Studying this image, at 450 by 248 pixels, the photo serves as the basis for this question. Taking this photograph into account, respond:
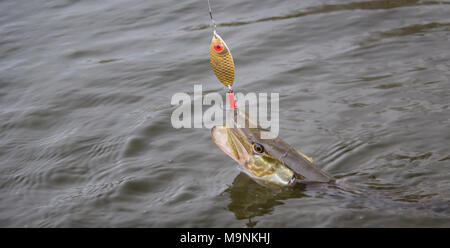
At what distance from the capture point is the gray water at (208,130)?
4.29 metres

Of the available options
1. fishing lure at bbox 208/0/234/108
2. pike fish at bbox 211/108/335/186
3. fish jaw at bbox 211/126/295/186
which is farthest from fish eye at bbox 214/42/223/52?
fish jaw at bbox 211/126/295/186

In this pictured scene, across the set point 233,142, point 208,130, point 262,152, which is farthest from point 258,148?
point 208,130

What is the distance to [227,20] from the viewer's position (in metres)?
8.79

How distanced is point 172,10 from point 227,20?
1.32m

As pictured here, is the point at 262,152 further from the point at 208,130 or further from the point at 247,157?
the point at 208,130

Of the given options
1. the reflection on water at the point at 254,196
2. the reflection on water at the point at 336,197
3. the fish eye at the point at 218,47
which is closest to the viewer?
the fish eye at the point at 218,47

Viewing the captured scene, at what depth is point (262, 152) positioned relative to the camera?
398 centimetres

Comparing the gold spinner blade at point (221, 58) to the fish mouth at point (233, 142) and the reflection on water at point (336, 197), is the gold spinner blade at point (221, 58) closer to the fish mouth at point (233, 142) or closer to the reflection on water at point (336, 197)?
the fish mouth at point (233, 142)

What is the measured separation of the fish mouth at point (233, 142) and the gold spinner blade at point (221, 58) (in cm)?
56

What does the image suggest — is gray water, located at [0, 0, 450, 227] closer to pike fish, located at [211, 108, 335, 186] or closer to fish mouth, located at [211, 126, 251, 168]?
pike fish, located at [211, 108, 335, 186]

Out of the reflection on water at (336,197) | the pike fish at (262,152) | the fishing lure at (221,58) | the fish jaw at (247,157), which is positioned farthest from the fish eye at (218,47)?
the reflection on water at (336,197)

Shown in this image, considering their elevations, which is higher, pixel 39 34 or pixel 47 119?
pixel 39 34
